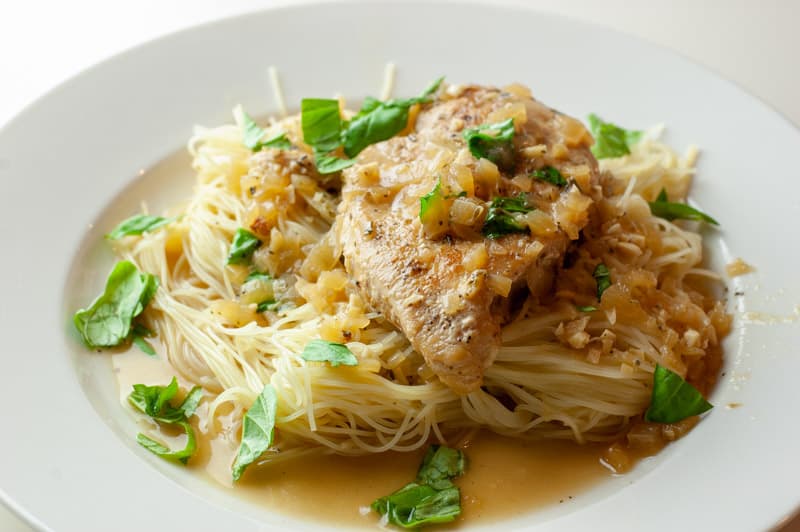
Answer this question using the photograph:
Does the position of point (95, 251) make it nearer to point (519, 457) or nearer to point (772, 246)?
point (519, 457)

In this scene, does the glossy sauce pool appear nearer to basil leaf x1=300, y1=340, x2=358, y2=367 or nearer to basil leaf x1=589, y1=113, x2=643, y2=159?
basil leaf x1=300, y1=340, x2=358, y2=367

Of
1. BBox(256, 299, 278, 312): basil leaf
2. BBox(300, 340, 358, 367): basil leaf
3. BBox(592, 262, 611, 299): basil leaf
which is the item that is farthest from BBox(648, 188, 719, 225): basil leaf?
BBox(256, 299, 278, 312): basil leaf

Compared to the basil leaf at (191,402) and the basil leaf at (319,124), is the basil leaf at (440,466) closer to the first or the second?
the basil leaf at (191,402)

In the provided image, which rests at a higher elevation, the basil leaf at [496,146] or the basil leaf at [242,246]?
the basil leaf at [496,146]

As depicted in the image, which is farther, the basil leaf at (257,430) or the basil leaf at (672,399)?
the basil leaf at (672,399)

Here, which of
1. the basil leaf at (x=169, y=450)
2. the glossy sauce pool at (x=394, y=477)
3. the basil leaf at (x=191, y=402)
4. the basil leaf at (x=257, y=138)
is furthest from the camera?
the basil leaf at (x=257, y=138)

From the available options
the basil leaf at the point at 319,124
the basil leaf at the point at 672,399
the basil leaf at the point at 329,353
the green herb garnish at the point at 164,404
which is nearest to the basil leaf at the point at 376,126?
the basil leaf at the point at 319,124
